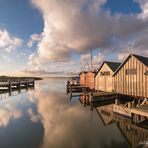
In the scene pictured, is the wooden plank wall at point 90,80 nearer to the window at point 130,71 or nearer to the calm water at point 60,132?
the window at point 130,71

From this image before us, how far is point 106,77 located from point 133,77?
8946 mm

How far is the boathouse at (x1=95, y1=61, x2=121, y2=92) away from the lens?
32.3 metres

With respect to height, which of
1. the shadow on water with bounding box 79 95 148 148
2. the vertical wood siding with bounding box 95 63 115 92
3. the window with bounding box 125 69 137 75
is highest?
the window with bounding box 125 69 137 75

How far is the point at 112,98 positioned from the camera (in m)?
28.9

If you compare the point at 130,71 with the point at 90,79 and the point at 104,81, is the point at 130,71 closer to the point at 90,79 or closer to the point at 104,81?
the point at 104,81

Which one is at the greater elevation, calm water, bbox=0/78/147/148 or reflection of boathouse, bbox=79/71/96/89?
reflection of boathouse, bbox=79/71/96/89

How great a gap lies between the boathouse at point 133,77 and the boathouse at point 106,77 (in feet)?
11.2

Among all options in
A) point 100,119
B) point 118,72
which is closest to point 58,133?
point 100,119

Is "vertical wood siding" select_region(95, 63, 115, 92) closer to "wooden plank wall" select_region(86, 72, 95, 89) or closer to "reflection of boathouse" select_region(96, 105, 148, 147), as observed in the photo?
"wooden plank wall" select_region(86, 72, 95, 89)

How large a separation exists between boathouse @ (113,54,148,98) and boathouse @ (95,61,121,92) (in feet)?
11.2

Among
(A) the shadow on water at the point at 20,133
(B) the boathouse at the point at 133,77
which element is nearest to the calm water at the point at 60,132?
(A) the shadow on water at the point at 20,133

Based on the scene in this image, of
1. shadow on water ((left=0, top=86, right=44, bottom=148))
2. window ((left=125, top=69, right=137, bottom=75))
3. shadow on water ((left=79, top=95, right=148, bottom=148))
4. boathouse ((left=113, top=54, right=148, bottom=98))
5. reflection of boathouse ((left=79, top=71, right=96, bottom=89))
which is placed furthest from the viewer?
reflection of boathouse ((left=79, top=71, right=96, bottom=89))

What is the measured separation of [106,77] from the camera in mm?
33594

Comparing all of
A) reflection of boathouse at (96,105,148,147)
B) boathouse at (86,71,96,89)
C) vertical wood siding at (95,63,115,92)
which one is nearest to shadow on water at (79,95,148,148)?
reflection of boathouse at (96,105,148,147)
